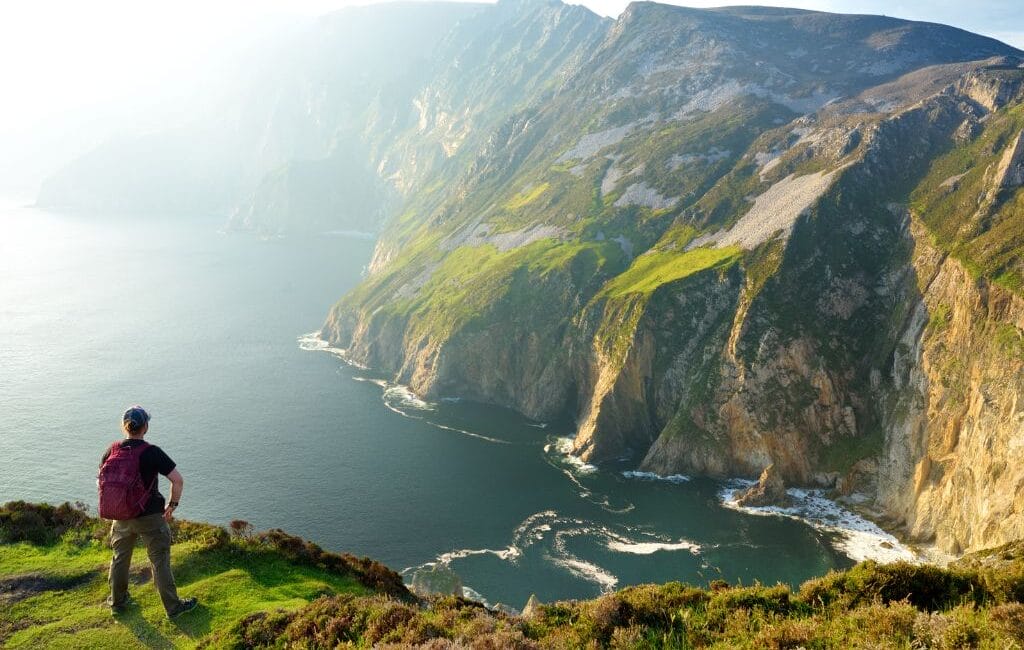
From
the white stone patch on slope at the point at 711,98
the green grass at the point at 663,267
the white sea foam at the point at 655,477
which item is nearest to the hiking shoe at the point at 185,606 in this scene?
the white sea foam at the point at 655,477

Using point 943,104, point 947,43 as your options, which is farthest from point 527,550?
point 947,43

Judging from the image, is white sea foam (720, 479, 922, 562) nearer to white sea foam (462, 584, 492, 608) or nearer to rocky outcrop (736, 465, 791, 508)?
rocky outcrop (736, 465, 791, 508)

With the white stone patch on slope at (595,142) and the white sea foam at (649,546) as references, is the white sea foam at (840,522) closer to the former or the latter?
the white sea foam at (649,546)

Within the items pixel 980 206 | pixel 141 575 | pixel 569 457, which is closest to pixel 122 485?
pixel 141 575

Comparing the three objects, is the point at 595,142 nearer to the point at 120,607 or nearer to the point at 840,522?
the point at 840,522

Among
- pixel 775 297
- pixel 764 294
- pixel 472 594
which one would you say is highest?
pixel 764 294

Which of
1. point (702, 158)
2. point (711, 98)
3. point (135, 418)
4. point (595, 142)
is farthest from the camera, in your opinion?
point (595, 142)
